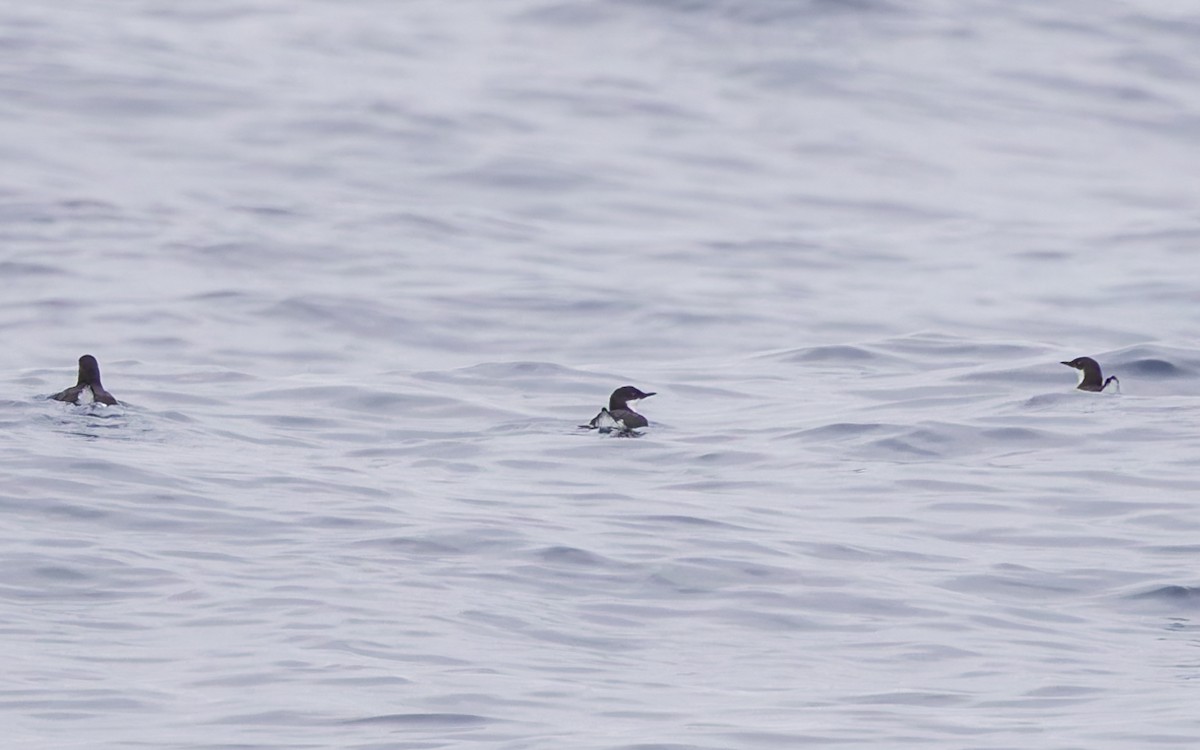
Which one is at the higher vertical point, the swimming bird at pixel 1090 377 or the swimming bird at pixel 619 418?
the swimming bird at pixel 1090 377

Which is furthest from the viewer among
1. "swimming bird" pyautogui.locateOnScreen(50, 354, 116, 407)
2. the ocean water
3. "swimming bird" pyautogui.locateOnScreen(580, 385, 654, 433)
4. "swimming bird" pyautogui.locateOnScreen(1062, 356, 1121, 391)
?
"swimming bird" pyautogui.locateOnScreen(1062, 356, 1121, 391)

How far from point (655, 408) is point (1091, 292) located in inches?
308

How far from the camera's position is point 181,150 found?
Result: 28.5 metres

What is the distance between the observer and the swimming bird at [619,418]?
1562 centimetres

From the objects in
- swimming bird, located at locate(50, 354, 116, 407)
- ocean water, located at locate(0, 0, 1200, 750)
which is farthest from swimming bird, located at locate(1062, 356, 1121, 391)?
swimming bird, located at locate(50, 354, 116, 407)

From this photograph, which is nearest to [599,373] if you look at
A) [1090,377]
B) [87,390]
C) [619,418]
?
[619,418]

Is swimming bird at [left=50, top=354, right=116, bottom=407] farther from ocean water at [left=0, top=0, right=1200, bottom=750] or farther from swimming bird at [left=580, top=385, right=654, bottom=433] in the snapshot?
swimming bird at [left=580, top=385, right=654, bottom=433]

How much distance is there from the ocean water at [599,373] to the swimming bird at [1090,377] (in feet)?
0.76

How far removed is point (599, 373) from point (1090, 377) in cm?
445

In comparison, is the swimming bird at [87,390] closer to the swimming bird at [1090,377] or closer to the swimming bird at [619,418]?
the swimming bird at [619,418]

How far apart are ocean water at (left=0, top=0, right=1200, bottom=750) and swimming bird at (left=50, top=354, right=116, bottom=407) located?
213mm

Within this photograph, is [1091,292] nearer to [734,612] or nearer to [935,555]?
[935,555]

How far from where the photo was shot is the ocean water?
31.1 feet

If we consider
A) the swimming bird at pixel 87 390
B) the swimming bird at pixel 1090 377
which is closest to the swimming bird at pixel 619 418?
the swimming bird at pixel 87 390
